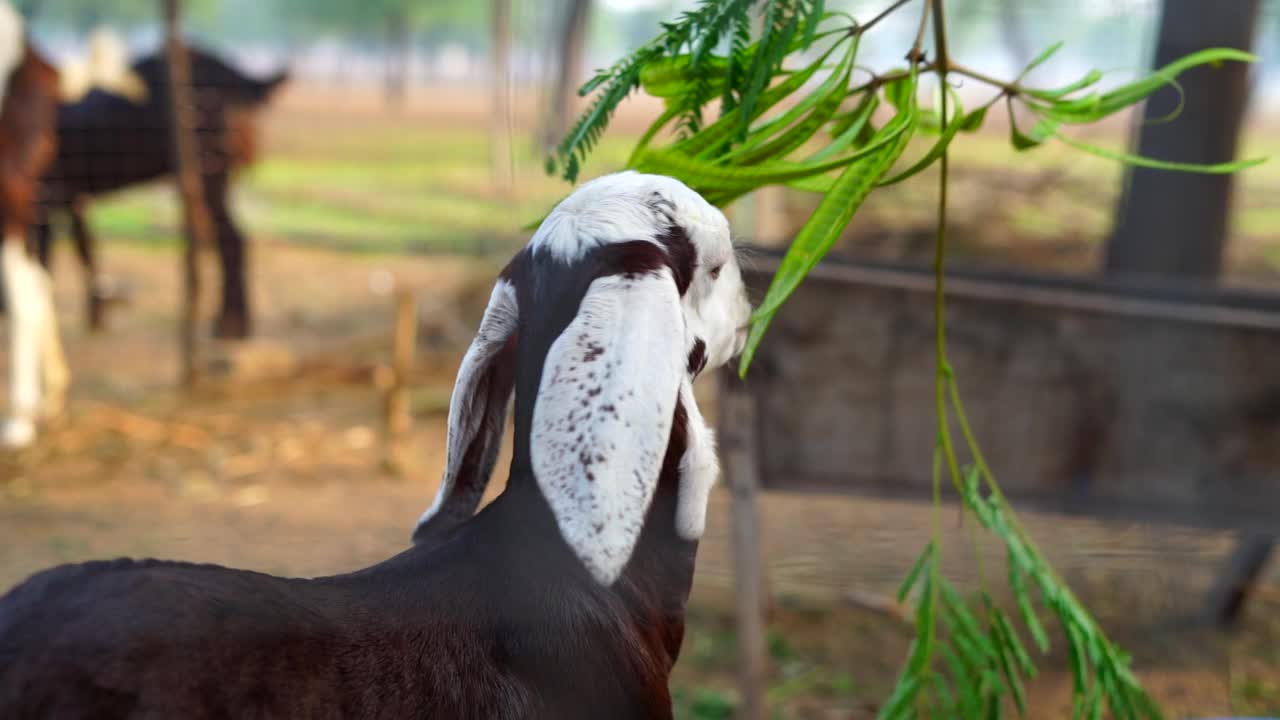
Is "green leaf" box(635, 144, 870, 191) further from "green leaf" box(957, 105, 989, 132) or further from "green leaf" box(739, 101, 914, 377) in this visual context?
"green leaf" box(957, 105, 989, 132)

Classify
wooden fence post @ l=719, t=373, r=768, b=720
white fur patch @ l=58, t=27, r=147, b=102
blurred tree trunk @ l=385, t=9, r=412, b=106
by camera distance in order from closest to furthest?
wooden fence post @ l=719, t=373, r=768, b=720 → white fur patch @ l=58, t=27, r=147, b=102 → blurred tree trunk @ l=385, t=9, r=412, b=106

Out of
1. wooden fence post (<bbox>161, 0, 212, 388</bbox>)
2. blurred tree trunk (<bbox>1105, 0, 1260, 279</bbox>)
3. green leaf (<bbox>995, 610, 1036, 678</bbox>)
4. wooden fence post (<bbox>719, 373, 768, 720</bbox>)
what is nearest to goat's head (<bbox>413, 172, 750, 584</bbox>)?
green leaf (<bbox>995, 610, 1036, 678</bbox>)

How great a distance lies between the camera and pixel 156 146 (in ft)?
21.1

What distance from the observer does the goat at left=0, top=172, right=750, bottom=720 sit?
37.8 inches

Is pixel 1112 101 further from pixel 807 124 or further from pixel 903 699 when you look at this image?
pixel 903 699

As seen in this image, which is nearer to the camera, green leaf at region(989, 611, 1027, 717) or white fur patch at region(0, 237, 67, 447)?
green leaf at region(989, 611, 1027, 717)

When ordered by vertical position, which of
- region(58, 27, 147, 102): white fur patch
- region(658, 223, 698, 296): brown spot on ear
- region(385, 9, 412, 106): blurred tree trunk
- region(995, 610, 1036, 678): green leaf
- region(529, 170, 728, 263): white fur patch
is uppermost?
region(385, 9, 412, 106): blurred tree trunk

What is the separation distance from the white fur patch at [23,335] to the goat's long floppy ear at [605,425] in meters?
4.74

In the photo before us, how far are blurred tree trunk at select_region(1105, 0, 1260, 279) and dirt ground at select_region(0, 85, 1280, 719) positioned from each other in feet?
3.02

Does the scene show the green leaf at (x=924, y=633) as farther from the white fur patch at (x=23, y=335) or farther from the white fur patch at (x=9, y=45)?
the white fur patch at (x=9, y=45)

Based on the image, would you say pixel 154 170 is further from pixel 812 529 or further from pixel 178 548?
pixel 812 529

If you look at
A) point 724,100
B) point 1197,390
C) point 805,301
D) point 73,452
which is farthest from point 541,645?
point 73,452

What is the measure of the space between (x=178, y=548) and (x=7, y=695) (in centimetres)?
297

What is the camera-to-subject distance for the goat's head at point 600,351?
1128 millimetres
